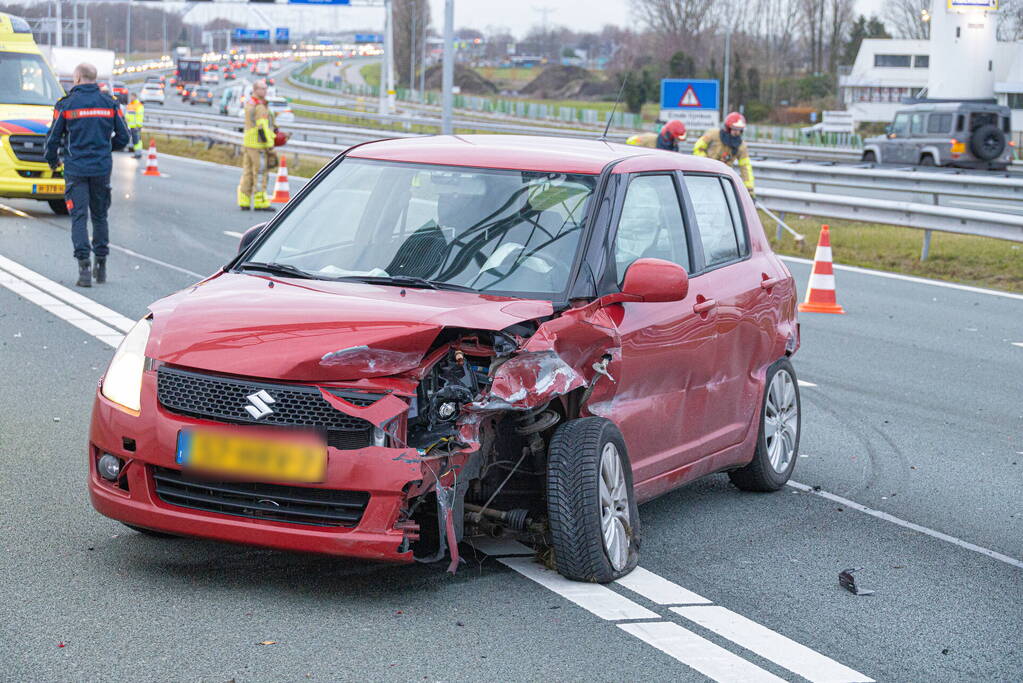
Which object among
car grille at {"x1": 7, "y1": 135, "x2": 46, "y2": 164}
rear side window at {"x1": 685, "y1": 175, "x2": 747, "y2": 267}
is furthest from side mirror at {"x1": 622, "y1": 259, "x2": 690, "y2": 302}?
car grille at {"x1": 7, "y1": 135, "x2": 46, "y2": 164}

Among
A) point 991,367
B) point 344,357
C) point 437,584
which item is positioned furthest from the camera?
point 991,367

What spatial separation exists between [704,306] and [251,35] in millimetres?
158080

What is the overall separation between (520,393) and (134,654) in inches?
60.4

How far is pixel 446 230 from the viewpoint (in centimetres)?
569

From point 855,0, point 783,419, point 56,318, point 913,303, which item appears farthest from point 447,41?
point 855,0

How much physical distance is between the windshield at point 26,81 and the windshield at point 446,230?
14630 mm

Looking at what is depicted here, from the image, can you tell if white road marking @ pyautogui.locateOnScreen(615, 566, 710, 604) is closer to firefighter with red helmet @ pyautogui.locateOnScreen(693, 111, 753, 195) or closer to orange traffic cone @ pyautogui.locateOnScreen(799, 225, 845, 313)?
orange traffic cone @ pyautogui.locateOnScreen(799, 225, 845, 313)

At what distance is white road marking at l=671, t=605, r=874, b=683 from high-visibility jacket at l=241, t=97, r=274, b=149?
1764cm

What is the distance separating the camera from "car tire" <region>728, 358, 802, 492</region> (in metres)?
6.75

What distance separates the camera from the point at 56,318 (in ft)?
36.6

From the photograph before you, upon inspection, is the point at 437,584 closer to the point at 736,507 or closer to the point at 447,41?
the point at 736,507

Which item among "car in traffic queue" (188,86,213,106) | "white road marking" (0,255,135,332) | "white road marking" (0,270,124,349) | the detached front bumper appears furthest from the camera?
"car in traffic queue" (188,86,213,106)

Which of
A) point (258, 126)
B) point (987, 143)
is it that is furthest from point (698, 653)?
point (987, 143)

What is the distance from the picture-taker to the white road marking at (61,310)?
10414 millimetres
